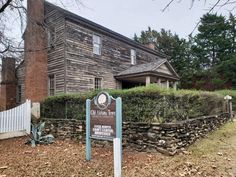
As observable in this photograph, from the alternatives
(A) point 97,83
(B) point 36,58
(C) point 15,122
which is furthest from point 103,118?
(A) point 97,83

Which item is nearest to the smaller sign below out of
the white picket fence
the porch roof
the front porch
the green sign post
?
the green sign post

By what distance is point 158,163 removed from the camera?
6.14 metres

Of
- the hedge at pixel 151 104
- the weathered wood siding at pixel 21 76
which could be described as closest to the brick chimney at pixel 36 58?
the weathered wood siding at pixel 21 76

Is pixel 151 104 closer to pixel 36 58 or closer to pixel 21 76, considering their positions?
pixel 36 58

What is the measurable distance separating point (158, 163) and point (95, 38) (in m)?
12.6

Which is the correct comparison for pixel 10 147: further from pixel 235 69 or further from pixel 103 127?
pixel 235 69

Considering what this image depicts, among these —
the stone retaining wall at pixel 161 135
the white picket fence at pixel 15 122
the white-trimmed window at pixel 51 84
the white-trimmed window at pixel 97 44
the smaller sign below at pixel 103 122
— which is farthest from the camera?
the white-trimmed window at pixel 97 44

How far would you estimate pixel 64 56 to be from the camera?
48.0ft

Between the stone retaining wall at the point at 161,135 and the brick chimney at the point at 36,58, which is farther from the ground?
the brick chimney at the point at 36,58

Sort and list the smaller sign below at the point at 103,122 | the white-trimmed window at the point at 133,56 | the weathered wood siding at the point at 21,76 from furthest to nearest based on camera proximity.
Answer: the white-trimmed window at the point at 133,56
the weathered wood siding at the point at 21,76
the smaller sign below at the point at 103,122

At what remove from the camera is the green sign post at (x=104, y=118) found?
6.02 metres

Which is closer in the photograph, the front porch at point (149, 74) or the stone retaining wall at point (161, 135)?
the stone retaining wall at point (161, 135)

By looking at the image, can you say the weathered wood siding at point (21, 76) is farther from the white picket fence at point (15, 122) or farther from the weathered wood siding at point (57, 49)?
the white picket fence at point (15, 122)

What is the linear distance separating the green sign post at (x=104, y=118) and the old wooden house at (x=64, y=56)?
8.05 m
